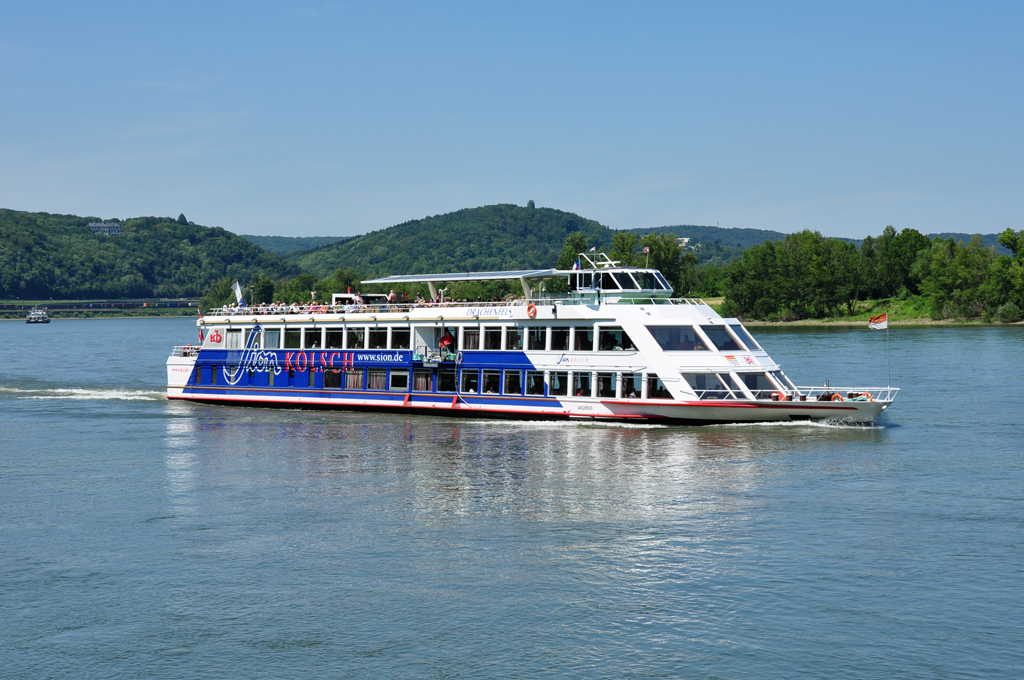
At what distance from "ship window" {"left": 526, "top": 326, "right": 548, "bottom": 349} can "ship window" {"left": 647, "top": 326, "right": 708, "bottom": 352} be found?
5660mm

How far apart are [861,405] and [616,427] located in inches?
408

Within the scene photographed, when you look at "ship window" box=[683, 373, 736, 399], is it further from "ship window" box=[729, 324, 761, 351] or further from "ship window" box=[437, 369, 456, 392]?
"ship window" box=[437, 369, 456, 392]

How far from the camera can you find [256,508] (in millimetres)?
32938

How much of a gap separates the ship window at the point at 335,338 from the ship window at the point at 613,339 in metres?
15.4

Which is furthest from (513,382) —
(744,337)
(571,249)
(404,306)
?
(571,249)

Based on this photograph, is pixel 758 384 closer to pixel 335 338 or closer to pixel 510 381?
pixel 510 381

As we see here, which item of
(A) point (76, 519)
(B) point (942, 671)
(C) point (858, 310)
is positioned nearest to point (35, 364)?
(A) point (76, 519)

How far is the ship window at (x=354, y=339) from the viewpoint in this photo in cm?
5662

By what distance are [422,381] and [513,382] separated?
5.31m

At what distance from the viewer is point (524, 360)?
1994 inches

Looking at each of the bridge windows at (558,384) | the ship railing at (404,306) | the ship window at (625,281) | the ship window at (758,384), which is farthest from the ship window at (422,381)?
the ship window at (758,384)

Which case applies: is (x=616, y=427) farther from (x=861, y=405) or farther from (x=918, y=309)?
(x=918, y=309)

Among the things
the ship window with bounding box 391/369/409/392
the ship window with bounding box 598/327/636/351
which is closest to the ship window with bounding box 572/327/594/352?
the ship window with bounding box 598/327/636/351

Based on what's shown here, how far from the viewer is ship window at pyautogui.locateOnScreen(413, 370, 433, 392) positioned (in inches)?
2116
